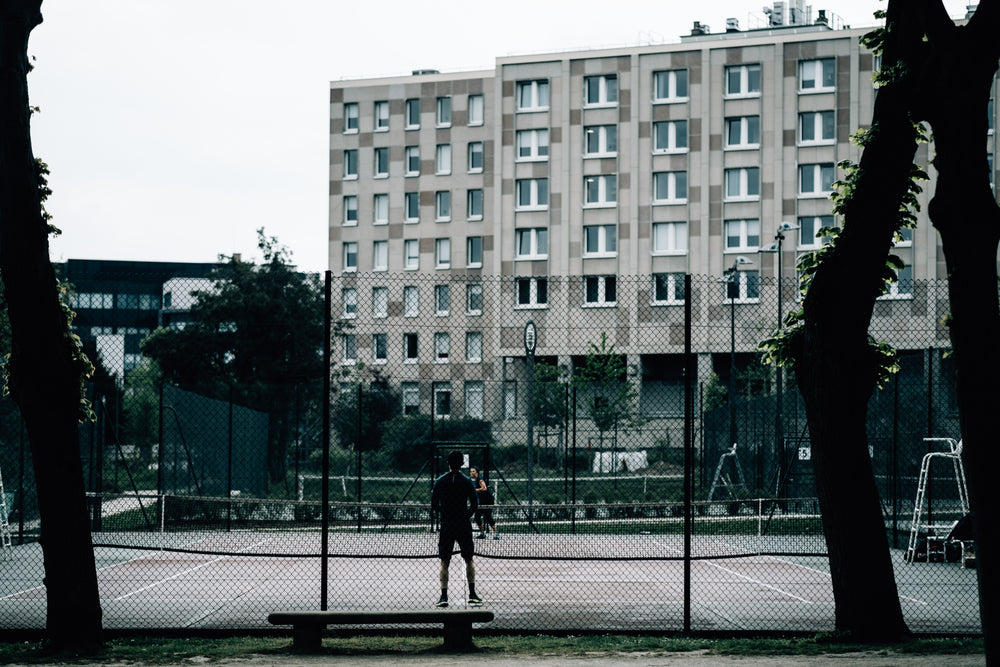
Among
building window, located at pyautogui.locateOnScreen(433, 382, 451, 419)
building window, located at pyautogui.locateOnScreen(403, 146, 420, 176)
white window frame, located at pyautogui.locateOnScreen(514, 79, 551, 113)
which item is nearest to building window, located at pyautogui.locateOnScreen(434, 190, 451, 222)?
building window, located at pyautogui.locateOnScreen(403, 146, 420, 176)

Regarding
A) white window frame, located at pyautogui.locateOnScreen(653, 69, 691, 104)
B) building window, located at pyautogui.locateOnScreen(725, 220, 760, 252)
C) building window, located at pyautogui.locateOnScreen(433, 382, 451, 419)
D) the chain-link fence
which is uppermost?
white window frame, located at pyautogui.locateOnScreen(653, 69, 691, 104)

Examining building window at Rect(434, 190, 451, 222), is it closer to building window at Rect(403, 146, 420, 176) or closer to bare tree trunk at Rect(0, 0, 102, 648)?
building window at Rect(403, 146, 420, 176)

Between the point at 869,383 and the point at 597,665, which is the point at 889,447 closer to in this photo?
the point at 869,383

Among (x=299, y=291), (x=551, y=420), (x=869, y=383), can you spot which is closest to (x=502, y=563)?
(x=869, y=383)

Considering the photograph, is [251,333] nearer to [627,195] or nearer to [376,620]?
[627,195]

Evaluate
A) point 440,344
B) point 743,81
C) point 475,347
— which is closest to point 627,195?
point 743,81

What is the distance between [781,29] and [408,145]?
24.0m

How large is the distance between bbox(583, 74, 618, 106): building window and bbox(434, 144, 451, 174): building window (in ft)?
34.3

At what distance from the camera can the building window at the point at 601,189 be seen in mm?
71375

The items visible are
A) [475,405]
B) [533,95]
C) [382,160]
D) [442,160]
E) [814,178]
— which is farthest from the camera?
[382,160]

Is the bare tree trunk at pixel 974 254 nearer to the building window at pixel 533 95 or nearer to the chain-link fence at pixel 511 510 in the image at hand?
the chain-link fence at pixel 511 510

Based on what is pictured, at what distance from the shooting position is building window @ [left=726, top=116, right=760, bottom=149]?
69062 millimetres

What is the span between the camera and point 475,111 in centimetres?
7725

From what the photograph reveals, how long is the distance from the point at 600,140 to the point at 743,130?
818 cm
